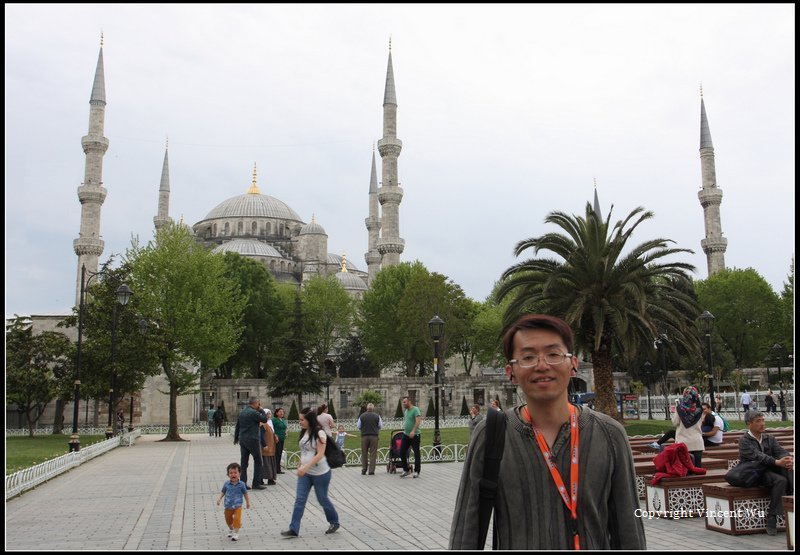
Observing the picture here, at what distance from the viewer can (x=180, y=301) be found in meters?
34.4

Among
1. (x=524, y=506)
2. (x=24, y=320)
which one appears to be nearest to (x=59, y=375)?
(x=24, y=320)

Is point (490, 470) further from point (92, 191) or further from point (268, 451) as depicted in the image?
point (92, 191)

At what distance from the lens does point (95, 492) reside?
1348 centimetres

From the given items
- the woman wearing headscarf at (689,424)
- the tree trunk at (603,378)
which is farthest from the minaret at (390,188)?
the woman wearing headscarf at (689,424)

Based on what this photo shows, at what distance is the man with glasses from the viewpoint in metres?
2.84

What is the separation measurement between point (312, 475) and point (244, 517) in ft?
7.64

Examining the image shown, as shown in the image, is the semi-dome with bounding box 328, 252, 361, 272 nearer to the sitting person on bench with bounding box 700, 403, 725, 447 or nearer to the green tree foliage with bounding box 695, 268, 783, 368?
the green tree foliage with bounding box 695, 268, 783, 368

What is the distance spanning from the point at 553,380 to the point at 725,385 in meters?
51.0

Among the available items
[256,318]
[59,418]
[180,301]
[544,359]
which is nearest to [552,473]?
[544,359]

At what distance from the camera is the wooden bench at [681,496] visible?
9250mm

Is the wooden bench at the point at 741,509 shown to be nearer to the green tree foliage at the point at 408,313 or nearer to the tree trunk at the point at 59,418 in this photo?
the tree trunk at the point at 59,418

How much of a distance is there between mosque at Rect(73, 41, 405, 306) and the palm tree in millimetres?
39358

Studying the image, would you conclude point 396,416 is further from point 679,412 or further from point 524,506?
point 524,506

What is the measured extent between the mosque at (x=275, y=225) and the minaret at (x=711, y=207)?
27413 millimetres
